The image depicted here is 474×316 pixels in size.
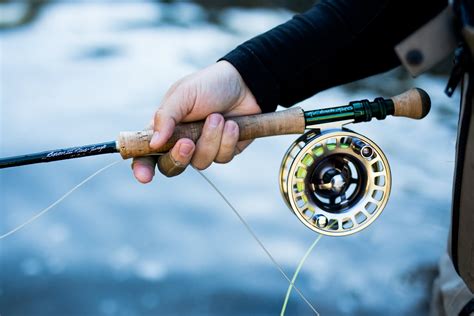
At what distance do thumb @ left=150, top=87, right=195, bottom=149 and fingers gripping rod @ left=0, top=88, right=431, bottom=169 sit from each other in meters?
0.02

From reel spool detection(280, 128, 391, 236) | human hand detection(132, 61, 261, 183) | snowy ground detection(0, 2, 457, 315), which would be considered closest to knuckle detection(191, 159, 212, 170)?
human hand detection(132, 61, 261, 183)

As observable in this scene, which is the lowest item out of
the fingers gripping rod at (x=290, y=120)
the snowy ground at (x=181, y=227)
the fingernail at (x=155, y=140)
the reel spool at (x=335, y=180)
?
the snowy ground at (x=181, y=227)

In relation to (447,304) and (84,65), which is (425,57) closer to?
(447,304)

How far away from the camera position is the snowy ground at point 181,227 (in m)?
2.04

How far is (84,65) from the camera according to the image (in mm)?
3666

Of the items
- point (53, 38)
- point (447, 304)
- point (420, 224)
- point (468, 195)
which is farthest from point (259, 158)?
point (53, 38)

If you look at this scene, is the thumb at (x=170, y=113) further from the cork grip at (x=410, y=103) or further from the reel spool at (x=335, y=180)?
the cork grip at (x=410, y=103)

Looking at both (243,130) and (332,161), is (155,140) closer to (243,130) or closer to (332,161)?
(243,130)

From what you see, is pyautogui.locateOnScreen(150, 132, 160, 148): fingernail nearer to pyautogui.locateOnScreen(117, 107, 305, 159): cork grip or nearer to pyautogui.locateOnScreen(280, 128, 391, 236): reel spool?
pyautogui.locateOnScreen(117, 107, 305, 159): cork grip

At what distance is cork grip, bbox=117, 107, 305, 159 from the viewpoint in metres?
1.22

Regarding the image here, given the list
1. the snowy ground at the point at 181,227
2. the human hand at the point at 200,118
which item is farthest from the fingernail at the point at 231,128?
the snowy ground at the point at 181,227

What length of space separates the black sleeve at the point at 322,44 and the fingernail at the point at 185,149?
21cm

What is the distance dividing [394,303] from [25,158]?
1.29m

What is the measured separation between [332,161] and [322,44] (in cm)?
25
